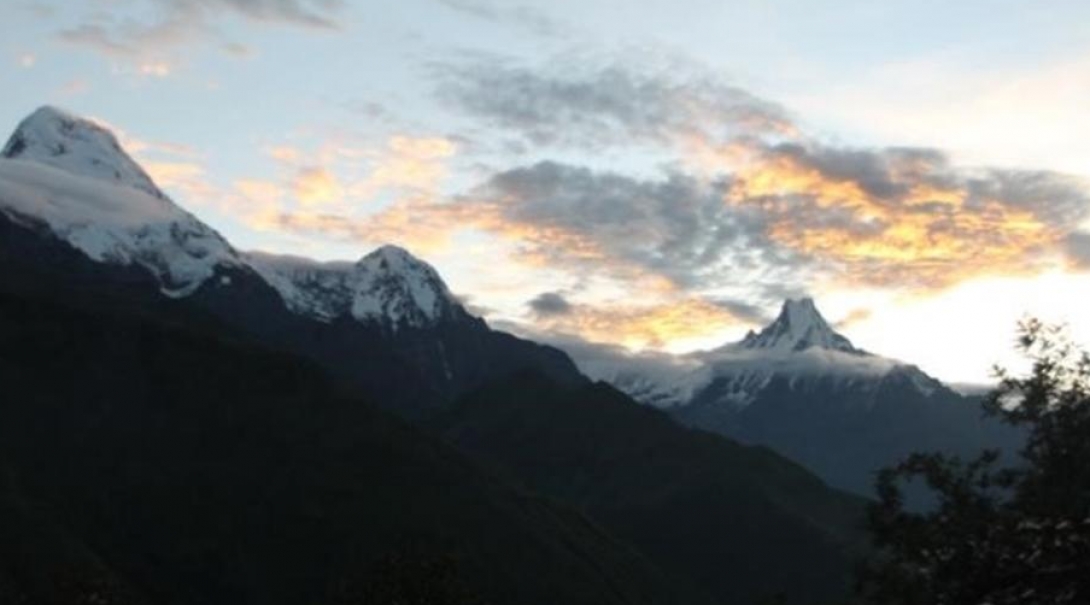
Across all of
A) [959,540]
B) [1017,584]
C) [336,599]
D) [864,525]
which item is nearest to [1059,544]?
[1017,584]

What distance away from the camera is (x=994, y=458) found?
63594 mm

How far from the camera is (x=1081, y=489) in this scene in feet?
175

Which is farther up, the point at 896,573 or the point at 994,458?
the point at 994,458

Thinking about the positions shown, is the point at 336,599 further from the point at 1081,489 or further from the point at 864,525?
the point at 1081,489

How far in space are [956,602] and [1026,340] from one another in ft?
88.0

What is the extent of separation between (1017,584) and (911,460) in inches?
1070

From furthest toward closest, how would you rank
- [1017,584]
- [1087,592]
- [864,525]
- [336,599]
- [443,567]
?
1. [336,599]
2. [443,567]
3. [864,525]
4. [1017,584]
5. [1087,592]

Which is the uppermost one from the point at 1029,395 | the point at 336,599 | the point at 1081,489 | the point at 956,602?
the point at 1029,395

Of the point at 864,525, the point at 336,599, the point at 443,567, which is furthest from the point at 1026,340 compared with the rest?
the point at 336,599

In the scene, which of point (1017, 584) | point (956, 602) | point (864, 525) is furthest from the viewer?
point (864, 525)

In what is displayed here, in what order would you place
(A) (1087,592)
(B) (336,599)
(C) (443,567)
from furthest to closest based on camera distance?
1. (B) (336,599)
2. (C) (443,567)
3. (A) (1087,592)

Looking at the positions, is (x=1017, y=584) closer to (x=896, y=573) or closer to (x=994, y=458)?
(x=896, y=573)

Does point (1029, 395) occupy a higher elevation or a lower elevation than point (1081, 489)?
higher

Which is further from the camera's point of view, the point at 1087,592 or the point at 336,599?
the point at 336,599
